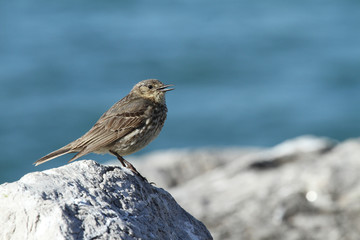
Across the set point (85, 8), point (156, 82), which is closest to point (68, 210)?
point (156, 82)

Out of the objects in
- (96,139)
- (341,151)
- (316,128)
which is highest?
(316,128)

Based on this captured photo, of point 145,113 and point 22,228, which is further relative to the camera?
point 145,113

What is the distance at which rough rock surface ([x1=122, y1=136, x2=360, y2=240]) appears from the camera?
28.5ft

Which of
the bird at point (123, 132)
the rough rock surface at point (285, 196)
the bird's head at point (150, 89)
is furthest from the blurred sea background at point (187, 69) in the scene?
the bird at point (123, 132)

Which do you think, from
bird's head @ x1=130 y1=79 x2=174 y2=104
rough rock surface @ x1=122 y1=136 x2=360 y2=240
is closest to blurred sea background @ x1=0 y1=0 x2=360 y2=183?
rough rock surface @ x1=122 y1=136 x2=360 y2=240

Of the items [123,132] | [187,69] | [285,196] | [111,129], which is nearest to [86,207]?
[123,132]

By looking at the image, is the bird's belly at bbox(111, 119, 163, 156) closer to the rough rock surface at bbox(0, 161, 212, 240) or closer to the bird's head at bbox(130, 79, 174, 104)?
the bird's head at bbox(130, 79, 174, 104)

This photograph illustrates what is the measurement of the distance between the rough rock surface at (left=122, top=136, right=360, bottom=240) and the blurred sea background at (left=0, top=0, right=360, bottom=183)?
29.9 ft

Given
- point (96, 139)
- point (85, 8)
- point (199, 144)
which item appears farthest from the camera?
point (85, 8)

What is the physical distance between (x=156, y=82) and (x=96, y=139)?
1258 millimetres

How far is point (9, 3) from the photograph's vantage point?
32.2m

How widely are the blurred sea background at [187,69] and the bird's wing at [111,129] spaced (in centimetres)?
1156

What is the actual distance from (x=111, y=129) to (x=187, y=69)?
1803cm

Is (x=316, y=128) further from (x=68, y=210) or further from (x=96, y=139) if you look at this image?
(x=68, y=210)
